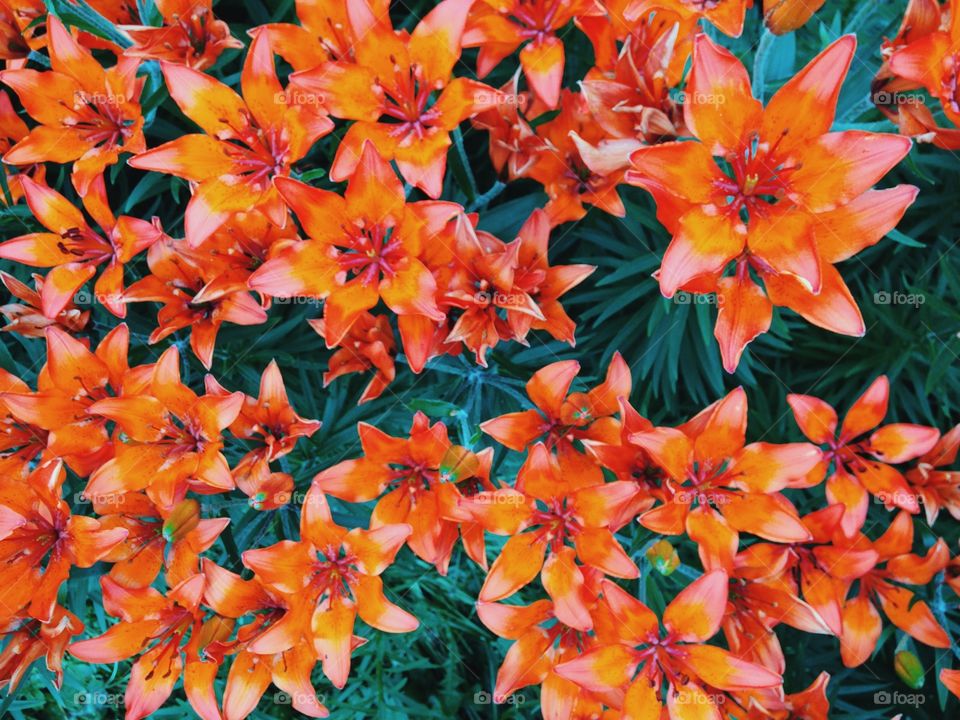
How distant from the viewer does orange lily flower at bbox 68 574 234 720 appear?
4.01 ft

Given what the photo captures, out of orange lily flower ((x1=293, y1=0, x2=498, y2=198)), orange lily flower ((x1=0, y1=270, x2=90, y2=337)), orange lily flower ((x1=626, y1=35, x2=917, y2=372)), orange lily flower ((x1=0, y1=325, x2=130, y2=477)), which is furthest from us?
orange lily flower ((x1=0, y1=270, x2=90, y2=337))

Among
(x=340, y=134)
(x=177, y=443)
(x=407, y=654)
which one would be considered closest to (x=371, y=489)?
(x=177, y=443)

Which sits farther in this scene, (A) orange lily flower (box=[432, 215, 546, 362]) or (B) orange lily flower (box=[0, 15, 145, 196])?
(B) orange lily flower (box=[0, 15, 145, 196])

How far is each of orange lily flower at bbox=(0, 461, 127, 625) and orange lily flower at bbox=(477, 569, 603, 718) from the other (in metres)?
0.66

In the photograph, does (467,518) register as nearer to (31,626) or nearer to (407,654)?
(31,626)

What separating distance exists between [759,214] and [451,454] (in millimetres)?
592

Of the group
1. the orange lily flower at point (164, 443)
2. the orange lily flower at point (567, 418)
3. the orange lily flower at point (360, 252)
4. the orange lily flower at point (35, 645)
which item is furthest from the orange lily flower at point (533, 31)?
the orange lily flower at point (35, 645)

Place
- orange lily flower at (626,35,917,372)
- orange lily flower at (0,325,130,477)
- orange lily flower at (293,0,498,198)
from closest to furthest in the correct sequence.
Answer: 1. orange lily flower at (626,35,917,372)
2. orange lily flower at (293,0,498,198)
3. orange lily flower at (0,325,130,477)

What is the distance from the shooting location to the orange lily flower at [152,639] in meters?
1.22

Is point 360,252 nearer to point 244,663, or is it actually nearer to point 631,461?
point 631,461

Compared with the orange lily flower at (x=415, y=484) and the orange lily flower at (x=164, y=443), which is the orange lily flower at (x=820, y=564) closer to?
the orange lily flower at (x=415, y=484)

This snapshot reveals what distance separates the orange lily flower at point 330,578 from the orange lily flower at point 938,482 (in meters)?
1.03

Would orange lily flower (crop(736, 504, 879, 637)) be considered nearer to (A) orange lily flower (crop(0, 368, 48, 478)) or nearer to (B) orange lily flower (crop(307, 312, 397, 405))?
(B) orange lily flower (crop(307, 312, 397, 405))

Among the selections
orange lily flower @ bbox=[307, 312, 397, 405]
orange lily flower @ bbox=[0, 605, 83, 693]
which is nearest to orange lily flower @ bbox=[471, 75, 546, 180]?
orange lily flower @ bbox=[307, 312, 397, 405]
